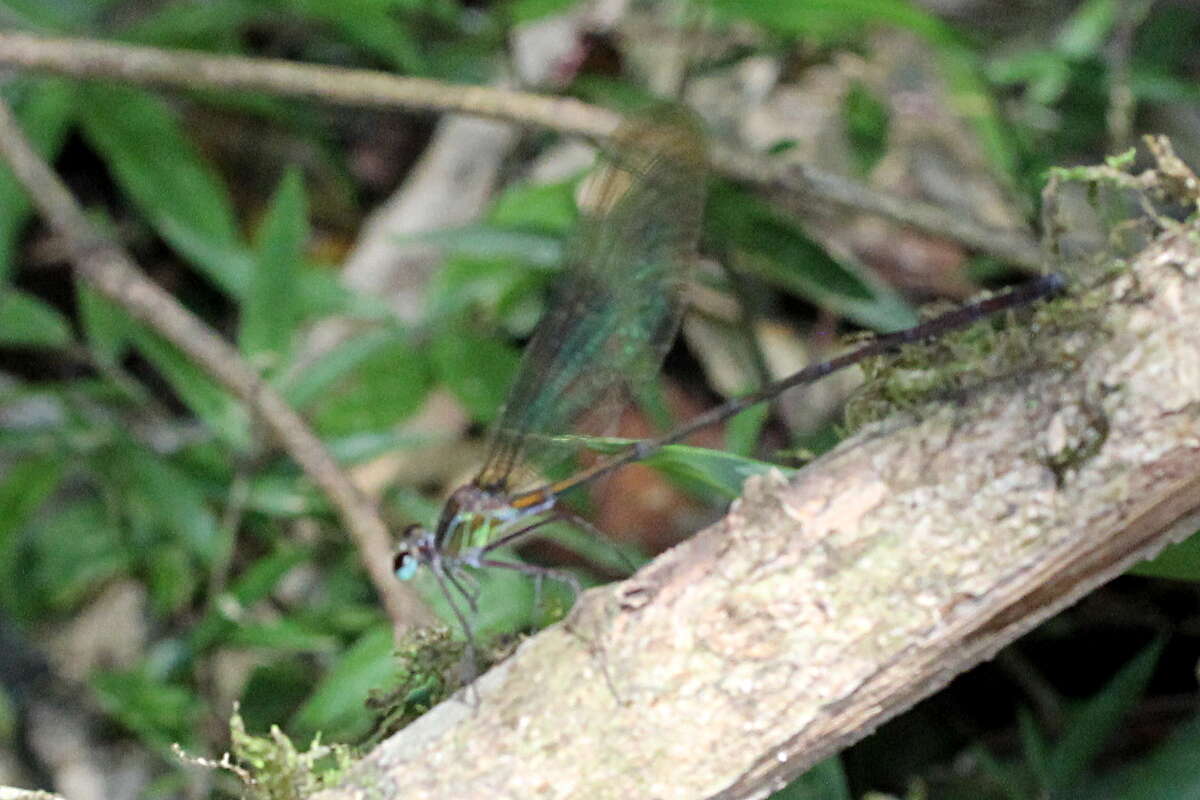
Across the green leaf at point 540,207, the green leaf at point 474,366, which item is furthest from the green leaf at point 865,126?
the green leaf at point 474,366

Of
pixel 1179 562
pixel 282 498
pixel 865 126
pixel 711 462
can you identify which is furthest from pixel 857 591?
pixel 865 126

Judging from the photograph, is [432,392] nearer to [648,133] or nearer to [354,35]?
[354,35]

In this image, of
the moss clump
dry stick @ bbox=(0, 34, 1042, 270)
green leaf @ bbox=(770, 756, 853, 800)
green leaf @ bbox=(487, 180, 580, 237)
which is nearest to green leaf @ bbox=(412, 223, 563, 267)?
green leaf @ bbox=(487, 180, 580, 237)

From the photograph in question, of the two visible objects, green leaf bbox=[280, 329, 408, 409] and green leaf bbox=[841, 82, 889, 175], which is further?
green leaf bbox=[841, 82, 889, 175]

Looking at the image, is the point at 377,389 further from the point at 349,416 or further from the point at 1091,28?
the point at 1091,28

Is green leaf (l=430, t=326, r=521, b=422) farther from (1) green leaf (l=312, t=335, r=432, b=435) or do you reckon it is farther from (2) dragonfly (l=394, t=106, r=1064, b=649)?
(2) dragonfly (l=394, t=106, r=1064, b=649)
